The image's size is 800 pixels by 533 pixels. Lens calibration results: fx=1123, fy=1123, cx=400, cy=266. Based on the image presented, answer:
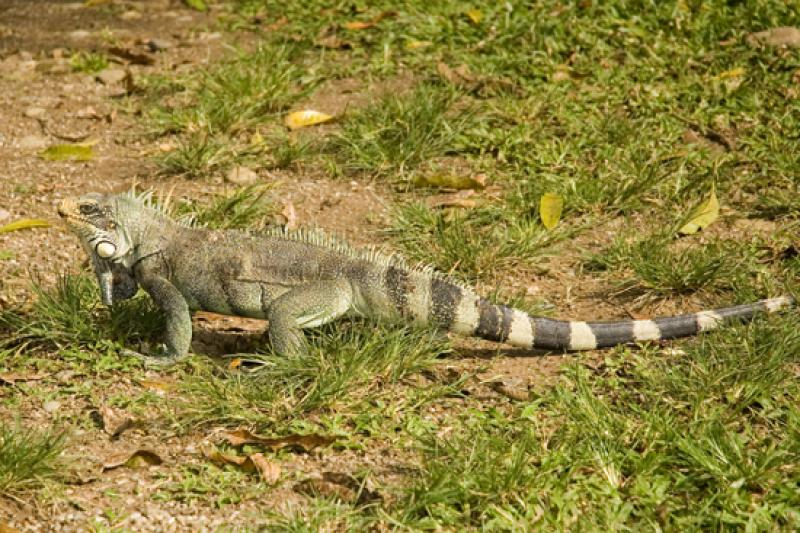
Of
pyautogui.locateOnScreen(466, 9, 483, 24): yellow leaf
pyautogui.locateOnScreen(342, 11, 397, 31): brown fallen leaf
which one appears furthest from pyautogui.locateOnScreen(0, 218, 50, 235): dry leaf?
pyautogui.locateOnScreen(466, 9, 483, 24): yellow leaf

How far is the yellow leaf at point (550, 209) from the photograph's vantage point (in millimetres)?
6070

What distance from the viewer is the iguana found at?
4840 millimetres

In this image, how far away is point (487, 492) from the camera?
3.86 m

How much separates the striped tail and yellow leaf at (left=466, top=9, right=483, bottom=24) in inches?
150

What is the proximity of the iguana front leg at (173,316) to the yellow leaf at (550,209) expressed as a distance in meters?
2.08

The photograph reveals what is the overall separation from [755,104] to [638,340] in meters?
2.83

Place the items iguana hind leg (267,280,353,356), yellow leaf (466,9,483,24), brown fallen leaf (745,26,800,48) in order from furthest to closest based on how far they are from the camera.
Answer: yellow leaf (466,9,483,24), brown fallen leaf (745,26,800,48), iguana hind leg (267,280,353,356)

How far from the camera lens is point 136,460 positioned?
4.21 meters

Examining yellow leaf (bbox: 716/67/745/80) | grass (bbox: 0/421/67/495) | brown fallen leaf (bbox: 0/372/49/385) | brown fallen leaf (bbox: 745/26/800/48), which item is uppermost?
grass (bbox: 0/421/67/495)

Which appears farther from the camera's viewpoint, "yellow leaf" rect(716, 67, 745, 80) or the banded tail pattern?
"yellow leaf" rect(716, 67, 745, 80)

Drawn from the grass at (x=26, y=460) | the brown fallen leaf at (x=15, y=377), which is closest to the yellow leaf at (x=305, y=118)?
the brown fallen leaf at (x=15, y=377)

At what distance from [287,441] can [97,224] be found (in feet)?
4.68

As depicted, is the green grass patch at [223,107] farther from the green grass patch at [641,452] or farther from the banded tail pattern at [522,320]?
the green grass patch at [641,452]

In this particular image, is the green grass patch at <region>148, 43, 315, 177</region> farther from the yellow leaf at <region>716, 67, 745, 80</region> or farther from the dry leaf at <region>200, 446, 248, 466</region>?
the dry leaf at <region>200, 446, 248, 466</region>
